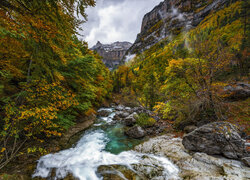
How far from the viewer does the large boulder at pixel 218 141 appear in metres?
3.95

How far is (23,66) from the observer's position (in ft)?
18.1

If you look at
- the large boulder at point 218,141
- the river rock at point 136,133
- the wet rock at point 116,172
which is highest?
A: the large boulder at point 218,141

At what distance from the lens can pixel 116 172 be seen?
13.5 feet

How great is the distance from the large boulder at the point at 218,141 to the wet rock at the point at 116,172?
10.3ft

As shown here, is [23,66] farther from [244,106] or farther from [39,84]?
[244,106]

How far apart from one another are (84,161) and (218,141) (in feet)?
21.5

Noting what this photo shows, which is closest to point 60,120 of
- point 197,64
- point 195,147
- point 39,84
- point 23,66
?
point 39,84

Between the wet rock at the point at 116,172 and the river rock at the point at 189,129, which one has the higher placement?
the river rock at the point at 189,129

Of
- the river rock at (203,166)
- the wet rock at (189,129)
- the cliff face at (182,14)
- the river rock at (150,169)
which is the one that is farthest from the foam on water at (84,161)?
the cliff face at (182,14)

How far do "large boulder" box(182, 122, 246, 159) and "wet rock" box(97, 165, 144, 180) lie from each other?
123 inches

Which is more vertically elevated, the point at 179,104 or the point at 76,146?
the point at 179,104

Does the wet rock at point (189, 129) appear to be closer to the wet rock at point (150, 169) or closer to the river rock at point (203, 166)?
the river rock at point (203, 166)

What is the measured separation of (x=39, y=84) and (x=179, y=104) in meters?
9.19

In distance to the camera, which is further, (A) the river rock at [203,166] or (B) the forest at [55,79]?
(A) the river rock at [203,166]
